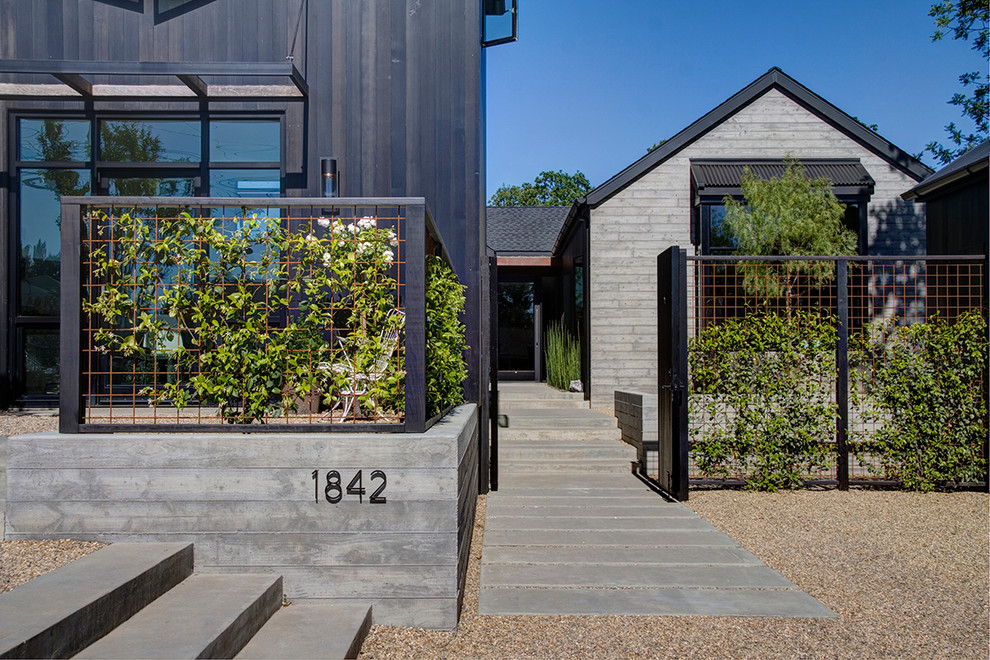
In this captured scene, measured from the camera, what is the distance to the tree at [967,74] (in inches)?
603

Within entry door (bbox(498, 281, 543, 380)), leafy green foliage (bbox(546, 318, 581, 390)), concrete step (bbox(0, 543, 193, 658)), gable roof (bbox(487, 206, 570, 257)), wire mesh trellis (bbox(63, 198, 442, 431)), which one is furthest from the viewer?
gable roof (bbox(487, 206, 570, 257))

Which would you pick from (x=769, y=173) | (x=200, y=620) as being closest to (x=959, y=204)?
(x=769, y=173)

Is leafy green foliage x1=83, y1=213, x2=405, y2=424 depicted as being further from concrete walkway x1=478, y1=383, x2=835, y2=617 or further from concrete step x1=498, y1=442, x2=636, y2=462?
concrete step x1=498, y1=442, x2=636, y2=462

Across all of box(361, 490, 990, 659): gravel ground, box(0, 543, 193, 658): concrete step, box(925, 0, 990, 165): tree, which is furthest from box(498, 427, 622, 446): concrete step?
box(925, 0, 990, 165): tree

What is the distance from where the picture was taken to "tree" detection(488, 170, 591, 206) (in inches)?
1992

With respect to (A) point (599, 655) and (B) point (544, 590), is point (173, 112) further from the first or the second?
(A) point (599, 655)

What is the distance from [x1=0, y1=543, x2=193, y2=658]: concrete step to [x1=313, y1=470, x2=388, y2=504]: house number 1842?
0.62m

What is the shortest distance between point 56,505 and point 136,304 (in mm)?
988

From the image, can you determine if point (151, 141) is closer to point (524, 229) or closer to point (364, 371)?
point (364, 371)

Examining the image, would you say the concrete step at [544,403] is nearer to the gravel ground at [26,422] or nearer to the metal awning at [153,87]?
the metal awning at [153,87]

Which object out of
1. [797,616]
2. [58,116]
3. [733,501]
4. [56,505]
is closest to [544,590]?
[797,616]

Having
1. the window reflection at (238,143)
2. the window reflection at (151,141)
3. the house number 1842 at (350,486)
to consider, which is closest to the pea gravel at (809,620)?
the house number 1842 at (350,486)

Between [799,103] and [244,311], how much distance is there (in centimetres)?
1058

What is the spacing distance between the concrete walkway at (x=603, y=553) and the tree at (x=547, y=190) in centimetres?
4356
